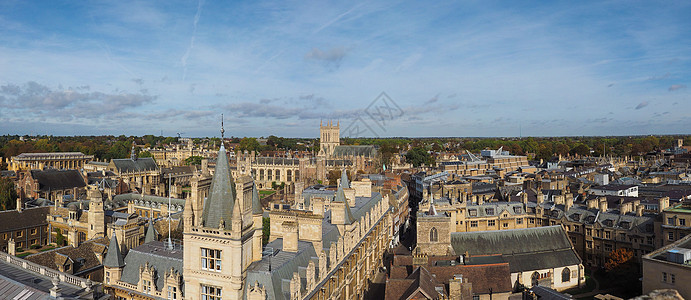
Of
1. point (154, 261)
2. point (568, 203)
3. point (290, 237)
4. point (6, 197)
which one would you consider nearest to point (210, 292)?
point (290, 237)

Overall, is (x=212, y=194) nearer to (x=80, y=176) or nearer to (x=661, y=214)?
(x=661, y=214)

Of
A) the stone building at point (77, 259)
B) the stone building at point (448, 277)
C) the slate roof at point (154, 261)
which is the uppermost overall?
the slate roof at point (154, 261)

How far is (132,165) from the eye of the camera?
11100 centimetres

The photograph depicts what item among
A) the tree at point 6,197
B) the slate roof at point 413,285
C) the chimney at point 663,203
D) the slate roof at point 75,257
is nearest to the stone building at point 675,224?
the chimney at point 663,203

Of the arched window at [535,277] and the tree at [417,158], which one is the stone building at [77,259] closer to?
the arched window at [535,277]

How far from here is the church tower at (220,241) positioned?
902 inches

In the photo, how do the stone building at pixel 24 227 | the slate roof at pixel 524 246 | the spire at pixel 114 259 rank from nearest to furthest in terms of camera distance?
the spire at pixel 114 259, the slate roof at pixel 524 246, the stone building at pixel 24 227

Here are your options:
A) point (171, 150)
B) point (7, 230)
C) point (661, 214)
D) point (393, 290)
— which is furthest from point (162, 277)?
point (171, 150)

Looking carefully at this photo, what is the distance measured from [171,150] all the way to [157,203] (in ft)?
372

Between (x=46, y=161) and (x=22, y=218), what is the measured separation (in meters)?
76.9

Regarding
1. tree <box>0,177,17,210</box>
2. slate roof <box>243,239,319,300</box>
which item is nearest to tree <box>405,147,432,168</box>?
tree <box>0,177,17,210</box>

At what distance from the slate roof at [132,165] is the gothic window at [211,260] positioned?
313 ft

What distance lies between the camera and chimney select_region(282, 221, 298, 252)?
28.0 m

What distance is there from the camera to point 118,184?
8062 cm
